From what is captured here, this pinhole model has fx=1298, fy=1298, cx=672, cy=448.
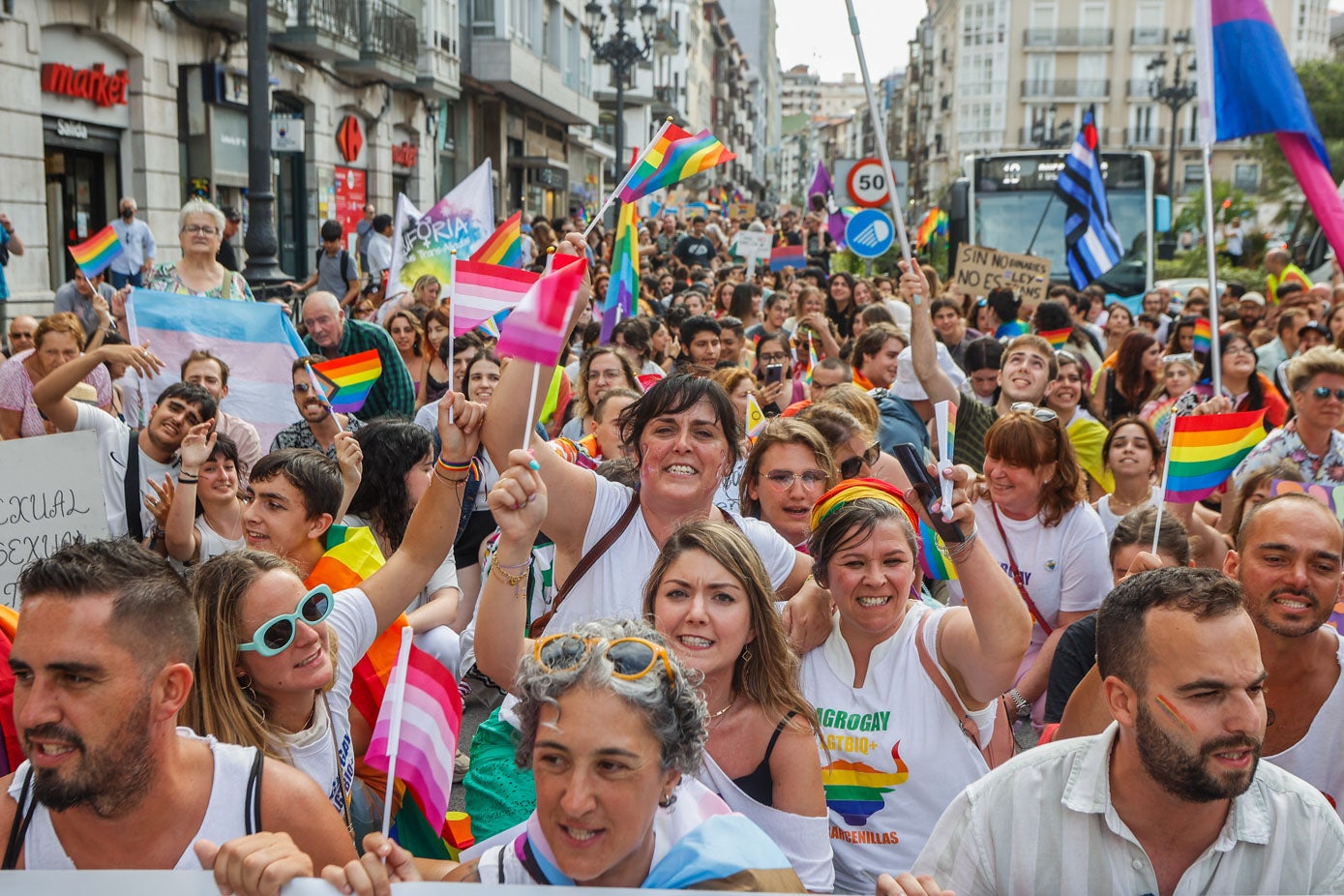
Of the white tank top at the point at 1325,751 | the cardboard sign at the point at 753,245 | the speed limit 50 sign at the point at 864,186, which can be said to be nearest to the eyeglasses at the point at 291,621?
the white tank top at the point at 1325,751

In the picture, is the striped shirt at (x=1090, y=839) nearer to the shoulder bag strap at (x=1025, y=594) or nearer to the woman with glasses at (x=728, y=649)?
the woman with glasses at (x=728, y=649)

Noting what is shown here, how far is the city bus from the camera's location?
18547mm

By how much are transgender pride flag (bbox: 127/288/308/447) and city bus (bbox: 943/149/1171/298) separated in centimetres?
1364

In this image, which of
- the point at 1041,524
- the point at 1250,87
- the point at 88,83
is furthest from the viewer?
the point at 88,83

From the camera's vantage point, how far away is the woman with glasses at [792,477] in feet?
14.4

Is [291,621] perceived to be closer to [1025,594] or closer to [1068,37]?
[1025,594]

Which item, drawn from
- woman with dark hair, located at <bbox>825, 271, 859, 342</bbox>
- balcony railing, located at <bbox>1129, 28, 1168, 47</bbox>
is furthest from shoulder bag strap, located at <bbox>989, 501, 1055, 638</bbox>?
balcony railing, located at <bbox>1129, 28, 1168, 47</bbox>

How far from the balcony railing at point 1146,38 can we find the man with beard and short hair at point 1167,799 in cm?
8523

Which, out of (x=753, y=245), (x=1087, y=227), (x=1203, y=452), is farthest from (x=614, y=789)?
(x=753, y=245)

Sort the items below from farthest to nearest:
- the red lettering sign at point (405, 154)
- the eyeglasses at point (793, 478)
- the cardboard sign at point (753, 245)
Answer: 1. the red lettering sign at point (405, 154)
2. the cardboard sign at point (753, 245)
3. the eyeglasses at point (793, 478)

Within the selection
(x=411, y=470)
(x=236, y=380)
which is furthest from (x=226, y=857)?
(x=236, y=380)

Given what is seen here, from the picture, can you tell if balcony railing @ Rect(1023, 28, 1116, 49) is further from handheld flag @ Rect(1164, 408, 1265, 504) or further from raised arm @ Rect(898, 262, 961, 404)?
handheld flag @ Rect(1164, 408, 1265, 504)

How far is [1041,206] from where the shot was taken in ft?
62.1

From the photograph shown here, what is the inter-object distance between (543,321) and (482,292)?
1184 mm
